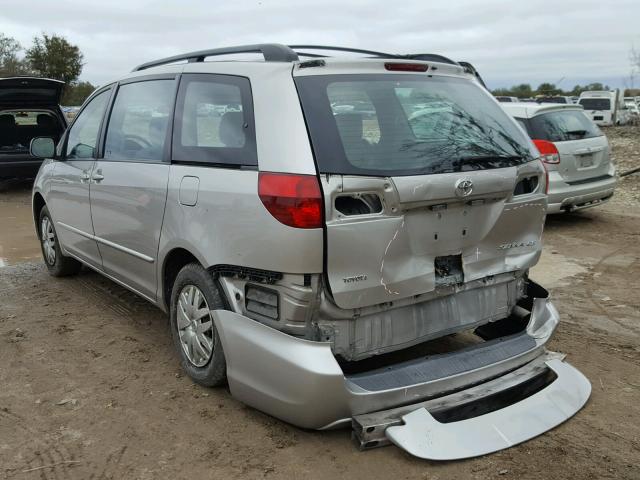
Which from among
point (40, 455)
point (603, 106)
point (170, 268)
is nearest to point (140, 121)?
point (170, 268)

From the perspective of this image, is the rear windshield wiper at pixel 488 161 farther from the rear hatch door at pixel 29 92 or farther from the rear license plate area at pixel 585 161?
the rear hatch door at pixel 29 92

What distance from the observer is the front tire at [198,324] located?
337 centimetres

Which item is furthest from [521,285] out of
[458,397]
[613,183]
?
[613,183]

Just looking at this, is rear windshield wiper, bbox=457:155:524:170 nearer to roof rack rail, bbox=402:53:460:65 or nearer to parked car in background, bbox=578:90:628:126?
roof rack rail, bbox=402:53:460:65

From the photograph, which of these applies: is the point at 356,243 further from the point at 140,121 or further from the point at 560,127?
the point at 560,127

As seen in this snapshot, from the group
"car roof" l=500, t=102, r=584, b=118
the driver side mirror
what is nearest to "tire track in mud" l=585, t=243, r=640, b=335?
"car roof" l=500, t=102, r=584, b=118

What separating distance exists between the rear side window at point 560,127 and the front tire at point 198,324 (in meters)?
6.03

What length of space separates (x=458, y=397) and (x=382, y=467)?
1.71 feet

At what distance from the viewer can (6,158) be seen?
36.6 ft

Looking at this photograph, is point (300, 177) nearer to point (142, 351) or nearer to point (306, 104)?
point (306, 104)

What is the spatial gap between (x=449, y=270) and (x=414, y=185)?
56 cm

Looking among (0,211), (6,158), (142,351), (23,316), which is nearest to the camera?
(142,351)

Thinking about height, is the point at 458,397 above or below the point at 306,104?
below

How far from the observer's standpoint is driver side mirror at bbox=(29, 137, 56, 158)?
5469 mm
